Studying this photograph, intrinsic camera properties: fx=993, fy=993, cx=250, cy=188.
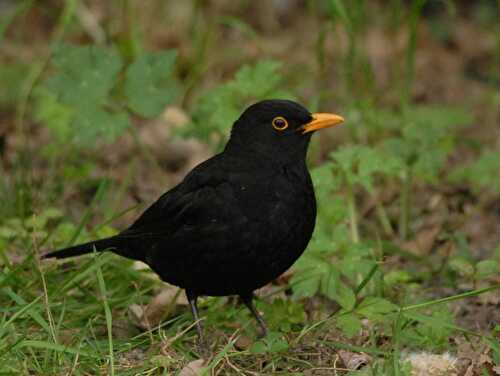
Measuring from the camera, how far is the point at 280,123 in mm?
4582

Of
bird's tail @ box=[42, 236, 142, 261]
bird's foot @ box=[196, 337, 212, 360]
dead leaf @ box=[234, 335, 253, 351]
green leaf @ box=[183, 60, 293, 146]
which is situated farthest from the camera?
green leaf @ box=[183, 60, 293, 146]

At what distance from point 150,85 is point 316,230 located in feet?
4.86

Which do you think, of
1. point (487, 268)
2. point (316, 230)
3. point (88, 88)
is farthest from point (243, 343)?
point (88, 88)

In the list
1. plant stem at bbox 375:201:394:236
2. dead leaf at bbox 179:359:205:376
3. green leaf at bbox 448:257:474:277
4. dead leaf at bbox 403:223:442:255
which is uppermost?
dead leaf at bbox 179:359:205:376

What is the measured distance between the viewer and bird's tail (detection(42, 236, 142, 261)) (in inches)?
185

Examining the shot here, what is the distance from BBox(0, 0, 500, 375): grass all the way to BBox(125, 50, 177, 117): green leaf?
10 mm

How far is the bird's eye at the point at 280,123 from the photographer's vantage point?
457cm

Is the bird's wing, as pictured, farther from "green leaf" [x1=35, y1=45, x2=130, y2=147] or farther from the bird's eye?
"green leaf" [x1=35, y1=45, x2=130, y2=147]

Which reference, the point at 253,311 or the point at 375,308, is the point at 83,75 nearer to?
the point at 253,311

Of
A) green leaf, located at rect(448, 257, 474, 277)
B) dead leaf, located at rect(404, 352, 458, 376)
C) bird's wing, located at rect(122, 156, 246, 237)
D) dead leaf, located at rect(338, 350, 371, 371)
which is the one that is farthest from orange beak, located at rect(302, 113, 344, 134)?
dead leaf, located at rect(404, 352, 458, 376)

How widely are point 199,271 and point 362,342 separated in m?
0.80

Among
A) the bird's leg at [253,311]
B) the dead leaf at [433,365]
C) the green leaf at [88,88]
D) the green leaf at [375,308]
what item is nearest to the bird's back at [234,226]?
the bird's leg at [253,311]

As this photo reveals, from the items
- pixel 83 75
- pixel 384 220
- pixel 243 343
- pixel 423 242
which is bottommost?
pixel 423 242

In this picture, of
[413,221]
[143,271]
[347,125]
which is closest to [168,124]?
[347,125]
